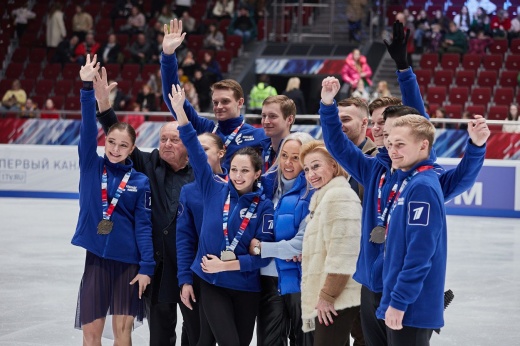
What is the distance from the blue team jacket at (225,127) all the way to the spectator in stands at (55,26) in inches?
683

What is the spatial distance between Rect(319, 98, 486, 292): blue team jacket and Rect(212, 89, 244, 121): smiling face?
1.38 m

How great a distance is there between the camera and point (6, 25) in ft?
78.3

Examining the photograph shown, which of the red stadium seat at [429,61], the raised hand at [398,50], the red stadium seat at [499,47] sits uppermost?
the red stadium seat at [499,47]

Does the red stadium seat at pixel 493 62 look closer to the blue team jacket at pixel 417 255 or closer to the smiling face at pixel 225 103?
the smiling face at pixel 225 103

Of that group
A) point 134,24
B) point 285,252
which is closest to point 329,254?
point 285,252

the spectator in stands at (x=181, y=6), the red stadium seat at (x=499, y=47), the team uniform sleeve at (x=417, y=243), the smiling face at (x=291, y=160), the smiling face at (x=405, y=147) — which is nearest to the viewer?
the team uniform sleeve at (x=417, y=243)

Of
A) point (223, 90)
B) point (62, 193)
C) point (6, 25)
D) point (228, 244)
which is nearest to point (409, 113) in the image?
point (228, 244)

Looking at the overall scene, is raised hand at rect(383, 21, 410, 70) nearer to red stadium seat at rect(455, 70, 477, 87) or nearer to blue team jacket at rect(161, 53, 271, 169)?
blue team jacket at rect(161, 53, 271, 169)

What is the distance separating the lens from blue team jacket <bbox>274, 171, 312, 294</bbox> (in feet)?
15.7

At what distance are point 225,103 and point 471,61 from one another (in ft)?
47.6

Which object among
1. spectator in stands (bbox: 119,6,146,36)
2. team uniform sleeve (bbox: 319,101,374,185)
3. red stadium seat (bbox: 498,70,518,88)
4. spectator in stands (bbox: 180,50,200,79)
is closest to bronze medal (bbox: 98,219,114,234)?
team uniform sleeve (bbox: 319,101,374,185)

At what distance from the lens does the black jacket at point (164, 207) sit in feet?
17.1

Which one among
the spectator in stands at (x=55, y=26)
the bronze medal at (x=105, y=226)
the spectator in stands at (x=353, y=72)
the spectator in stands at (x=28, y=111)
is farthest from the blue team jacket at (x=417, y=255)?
the spectator in stands at (x=55, y=26)

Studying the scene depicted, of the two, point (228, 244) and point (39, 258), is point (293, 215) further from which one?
point (39, 258)
